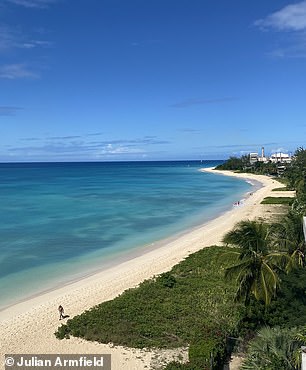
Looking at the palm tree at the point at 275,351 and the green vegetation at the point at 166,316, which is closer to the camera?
the palm tree at the point at 275,351

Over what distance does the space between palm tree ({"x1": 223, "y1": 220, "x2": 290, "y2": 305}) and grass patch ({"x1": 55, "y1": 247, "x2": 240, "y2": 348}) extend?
1980mm

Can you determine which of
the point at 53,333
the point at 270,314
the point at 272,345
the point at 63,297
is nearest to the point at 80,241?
the point at 63,297

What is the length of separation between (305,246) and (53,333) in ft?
47.3

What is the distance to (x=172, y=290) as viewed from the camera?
2428 centimetres

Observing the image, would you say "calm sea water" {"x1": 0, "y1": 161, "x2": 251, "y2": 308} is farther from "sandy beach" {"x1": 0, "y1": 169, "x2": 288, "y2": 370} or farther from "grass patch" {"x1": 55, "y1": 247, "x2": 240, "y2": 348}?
"grass patch" {"x1": 55, "y1": 247, "x2": 240, "y2": 348}

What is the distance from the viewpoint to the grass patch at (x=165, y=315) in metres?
18.2

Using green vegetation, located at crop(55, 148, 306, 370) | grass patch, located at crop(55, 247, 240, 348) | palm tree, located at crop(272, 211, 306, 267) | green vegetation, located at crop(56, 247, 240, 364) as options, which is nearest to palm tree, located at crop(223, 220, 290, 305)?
green vegetation, located at crop(55, 148, 306, 370)

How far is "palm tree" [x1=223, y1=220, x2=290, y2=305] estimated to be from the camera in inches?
692

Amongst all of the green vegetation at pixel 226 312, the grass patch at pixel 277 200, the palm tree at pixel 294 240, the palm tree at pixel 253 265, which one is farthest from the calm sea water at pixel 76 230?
the palm tree at pixel 294 240

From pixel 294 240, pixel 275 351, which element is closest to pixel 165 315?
pixel 294 240

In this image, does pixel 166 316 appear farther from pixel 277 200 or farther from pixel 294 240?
pixel 277 200

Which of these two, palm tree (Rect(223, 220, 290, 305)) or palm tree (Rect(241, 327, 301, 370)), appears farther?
palm tree (Rect(223, 220, 290, 305))

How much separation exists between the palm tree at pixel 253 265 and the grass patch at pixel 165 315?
6.50ft

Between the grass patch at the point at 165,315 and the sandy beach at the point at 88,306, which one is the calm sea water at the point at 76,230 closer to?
the sandy beach at the point at 88,306
